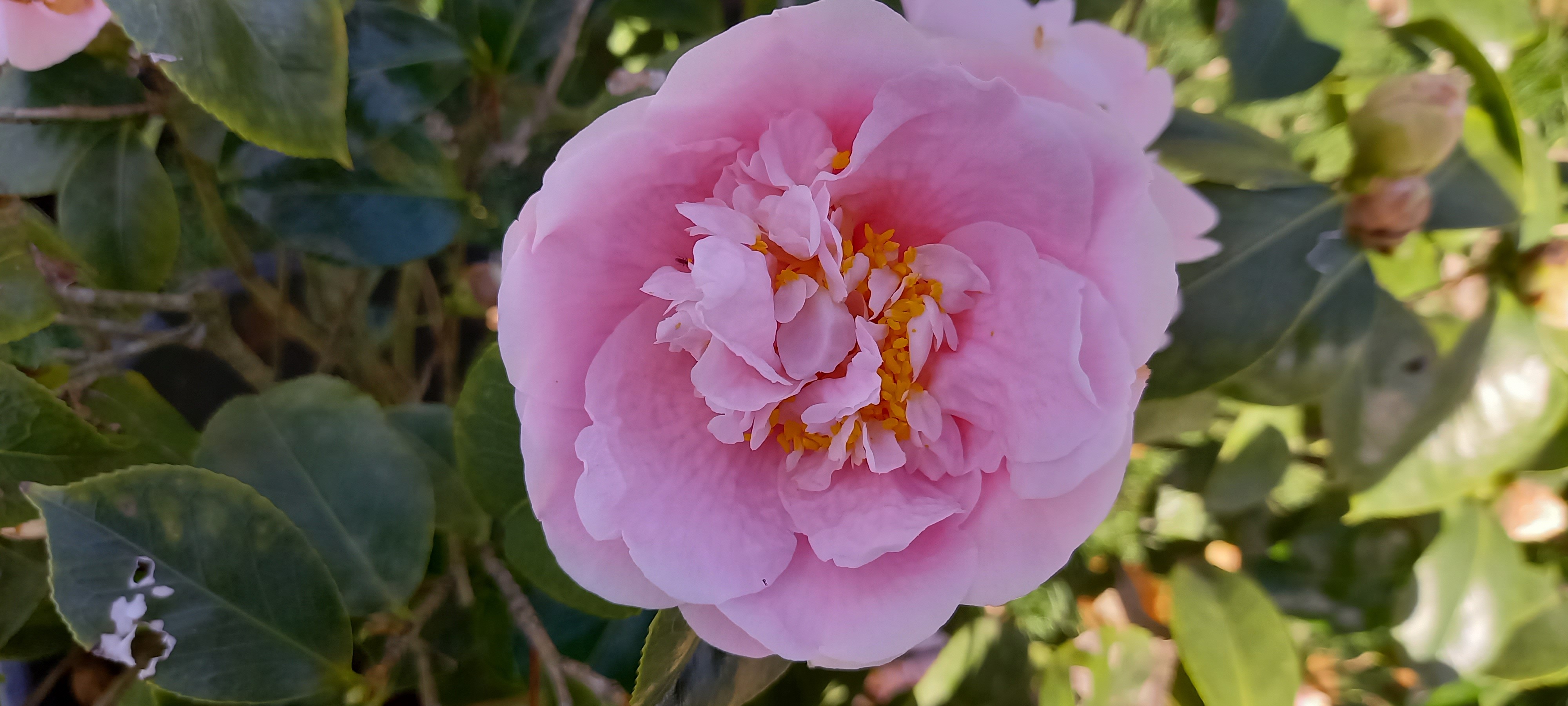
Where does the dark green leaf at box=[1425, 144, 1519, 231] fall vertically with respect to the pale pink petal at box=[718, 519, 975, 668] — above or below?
below

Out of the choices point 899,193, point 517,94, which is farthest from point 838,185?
point 517,94

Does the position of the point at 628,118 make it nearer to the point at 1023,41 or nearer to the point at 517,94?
the point at 1023,41

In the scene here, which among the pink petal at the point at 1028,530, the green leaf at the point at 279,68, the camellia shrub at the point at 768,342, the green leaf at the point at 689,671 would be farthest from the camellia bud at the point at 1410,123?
the green leaf at the point at 279,68

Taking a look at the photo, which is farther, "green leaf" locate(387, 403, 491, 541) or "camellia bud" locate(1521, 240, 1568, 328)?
"camellia bud" locate(1521, 240, 1568, 328)

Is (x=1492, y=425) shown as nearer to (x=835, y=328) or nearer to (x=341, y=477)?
(x=835, y=328)

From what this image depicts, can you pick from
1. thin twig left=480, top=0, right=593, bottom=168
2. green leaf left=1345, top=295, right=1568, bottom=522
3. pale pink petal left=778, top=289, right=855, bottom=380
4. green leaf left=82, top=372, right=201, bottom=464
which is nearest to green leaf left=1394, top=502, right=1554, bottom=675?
green leaf left=1345, top=295, right=1568, bottom=522

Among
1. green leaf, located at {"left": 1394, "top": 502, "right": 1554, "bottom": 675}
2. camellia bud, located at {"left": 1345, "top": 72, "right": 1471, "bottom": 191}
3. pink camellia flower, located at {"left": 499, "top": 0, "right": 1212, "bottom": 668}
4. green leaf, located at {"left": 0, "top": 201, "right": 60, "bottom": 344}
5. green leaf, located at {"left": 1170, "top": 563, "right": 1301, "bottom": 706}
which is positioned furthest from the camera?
green leaf, located at {"left": 1394, "top": 502, "right": 1554, "bottom": 675}

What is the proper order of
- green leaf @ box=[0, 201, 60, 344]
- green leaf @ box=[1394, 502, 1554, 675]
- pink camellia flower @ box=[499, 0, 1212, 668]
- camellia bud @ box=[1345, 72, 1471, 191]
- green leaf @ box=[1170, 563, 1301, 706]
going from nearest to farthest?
pink camellia flower @ box=[499, 0, 1212, 668] < green leaf @ box=[0, 201, 60, 344] < camellia bud @ box=[1345, 72, 1471, 191] < green leaf @ box=[1170, 563, 1301, 706] < green leaf @ box=[1394, 502, 1554, 675]

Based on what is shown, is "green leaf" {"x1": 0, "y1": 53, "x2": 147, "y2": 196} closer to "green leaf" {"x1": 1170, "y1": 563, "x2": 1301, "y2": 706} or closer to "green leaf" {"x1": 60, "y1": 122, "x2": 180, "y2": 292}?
"green leaf" {"x1": 60, "y1": 122, "x2": 180, "y2": 292}

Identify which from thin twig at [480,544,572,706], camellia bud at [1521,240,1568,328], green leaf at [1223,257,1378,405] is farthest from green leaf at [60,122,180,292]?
camellia bud at [1521,240,1568,328]

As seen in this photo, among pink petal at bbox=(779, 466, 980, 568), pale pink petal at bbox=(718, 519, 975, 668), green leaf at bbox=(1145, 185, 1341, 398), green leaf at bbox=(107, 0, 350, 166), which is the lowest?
green leaf at bbox=(1145, 185, 1341, 398)
